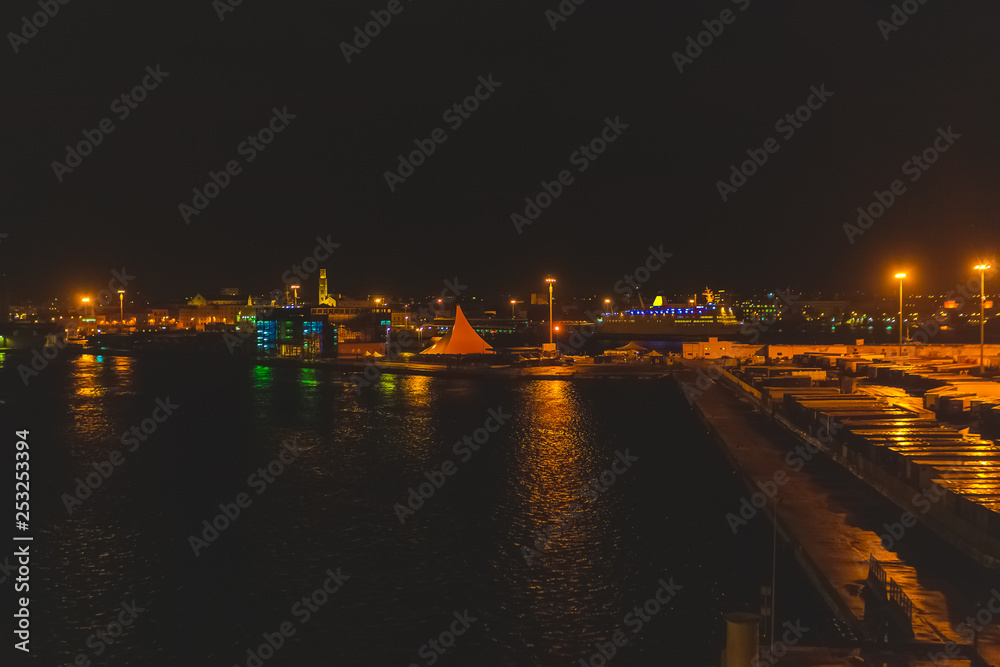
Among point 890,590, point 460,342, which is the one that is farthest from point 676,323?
point 890,590

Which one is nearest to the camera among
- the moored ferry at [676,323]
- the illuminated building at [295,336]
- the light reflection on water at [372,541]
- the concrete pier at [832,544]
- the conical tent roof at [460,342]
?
the concrete pier at [832,544]

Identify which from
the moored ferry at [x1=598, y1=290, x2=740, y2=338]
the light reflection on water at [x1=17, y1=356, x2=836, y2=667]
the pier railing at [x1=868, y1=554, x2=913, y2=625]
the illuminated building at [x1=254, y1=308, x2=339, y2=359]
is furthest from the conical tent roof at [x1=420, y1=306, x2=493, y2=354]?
the moored ferry at [x1=598, y1=290, x2=740, y2=338]

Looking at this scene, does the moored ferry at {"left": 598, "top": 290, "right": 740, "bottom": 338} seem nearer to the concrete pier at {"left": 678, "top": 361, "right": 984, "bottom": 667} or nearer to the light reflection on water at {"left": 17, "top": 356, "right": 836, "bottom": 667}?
the light reflection on water at {"left": 17, "top": 356, "right": 836, "bottom": 667}

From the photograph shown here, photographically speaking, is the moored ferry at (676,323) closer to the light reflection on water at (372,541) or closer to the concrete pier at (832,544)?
the light reflection on water at (372,541)

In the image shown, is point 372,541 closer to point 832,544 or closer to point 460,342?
point 832,544

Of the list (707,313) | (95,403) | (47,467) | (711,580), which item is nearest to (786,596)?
(711,580)

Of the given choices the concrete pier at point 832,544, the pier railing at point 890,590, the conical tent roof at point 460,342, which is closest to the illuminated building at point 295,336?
the conical tent roof at point 460,342

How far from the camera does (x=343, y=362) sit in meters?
41.7

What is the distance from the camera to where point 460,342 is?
1581 inches

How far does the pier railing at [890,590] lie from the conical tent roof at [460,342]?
108 feet

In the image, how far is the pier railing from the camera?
21.1 feet

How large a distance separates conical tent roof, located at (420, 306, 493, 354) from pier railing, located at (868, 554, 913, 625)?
1290 inches

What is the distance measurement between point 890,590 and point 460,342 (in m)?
33.8

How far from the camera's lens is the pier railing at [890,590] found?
643cm
